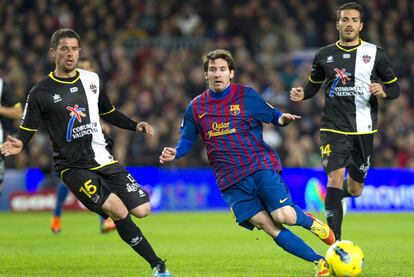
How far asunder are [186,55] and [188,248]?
10423 millimetres

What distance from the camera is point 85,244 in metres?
12.0

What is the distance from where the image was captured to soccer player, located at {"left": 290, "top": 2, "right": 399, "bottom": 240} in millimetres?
9602

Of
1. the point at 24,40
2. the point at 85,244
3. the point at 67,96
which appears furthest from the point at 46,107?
the point at 24,40

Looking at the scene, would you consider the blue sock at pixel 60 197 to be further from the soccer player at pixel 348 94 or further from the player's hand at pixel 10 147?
the player's hand at pixel 10 147

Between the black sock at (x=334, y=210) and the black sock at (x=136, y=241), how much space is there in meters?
2.20

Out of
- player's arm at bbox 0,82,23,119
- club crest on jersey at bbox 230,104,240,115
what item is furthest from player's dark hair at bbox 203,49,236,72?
player's arm at bbox 0,82,23,119

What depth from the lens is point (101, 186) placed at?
819cm

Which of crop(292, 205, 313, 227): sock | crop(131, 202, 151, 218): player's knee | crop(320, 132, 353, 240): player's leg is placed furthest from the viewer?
crop(320, 132, 353, 240): player's leg

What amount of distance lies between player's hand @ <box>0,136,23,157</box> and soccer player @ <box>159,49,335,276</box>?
130 centimetres

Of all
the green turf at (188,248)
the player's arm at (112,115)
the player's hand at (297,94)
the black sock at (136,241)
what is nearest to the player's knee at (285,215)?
the green turf at (188,248)

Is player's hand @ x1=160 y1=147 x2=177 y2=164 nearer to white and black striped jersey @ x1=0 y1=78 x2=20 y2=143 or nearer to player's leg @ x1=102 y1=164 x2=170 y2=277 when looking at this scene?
player's leg @ x1=102 y1=164 x2=170 y2=277

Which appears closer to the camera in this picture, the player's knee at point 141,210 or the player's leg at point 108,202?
the player's leg at point 108,202

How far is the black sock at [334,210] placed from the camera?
932cm

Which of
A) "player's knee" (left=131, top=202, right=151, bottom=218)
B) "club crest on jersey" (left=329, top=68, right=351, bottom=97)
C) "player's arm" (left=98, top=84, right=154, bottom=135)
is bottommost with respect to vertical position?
"player's knee" (left=131, top=202, right=151, bottom=218)
